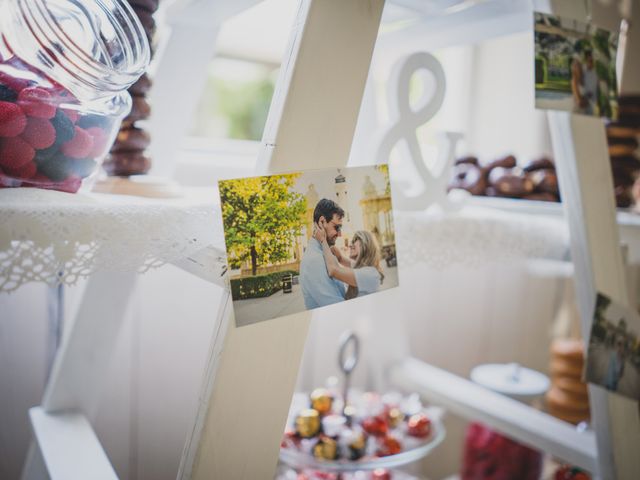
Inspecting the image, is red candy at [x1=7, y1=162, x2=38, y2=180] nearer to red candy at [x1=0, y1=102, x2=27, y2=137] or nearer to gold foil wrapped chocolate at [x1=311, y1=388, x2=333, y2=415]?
red candy at [x1=0, y1=102, x2=27, y2=137]

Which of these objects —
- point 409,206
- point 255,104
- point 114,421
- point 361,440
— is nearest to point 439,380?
point 361,440

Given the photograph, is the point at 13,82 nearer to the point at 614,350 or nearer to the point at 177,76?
the point at 177,76

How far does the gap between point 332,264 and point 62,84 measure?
26 centimetres

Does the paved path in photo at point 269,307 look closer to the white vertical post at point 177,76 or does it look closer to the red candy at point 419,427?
the white vertical post at point 177,76

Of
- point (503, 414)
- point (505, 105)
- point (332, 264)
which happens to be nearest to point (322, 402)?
point (503, 414)

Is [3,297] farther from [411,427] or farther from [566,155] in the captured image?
[566,155]

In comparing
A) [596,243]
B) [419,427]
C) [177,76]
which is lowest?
[419,427]

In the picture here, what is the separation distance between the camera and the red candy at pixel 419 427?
879 mm

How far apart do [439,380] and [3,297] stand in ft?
2.46

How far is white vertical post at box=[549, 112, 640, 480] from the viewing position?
0.66 metres

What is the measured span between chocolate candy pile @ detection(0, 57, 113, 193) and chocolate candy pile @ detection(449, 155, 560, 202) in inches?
31.4

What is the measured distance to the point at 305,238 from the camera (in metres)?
0.43

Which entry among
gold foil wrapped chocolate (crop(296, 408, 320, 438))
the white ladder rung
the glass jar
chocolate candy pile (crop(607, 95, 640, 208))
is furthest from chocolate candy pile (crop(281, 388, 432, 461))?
chocolate candy pile (crop(607, 95, 640, 208))

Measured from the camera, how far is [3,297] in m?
0.81
